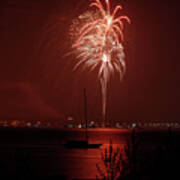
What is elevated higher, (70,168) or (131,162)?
(131,162)

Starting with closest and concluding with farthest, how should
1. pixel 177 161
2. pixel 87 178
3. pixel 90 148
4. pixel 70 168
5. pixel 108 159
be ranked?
pixel 108 159 < pixel 177 161 < pixel 87 178 < pixel 70 168 < pixel 90 148

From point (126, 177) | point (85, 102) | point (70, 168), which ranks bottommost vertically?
point (70, 168)

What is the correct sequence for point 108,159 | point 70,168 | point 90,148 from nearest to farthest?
point 108,159, point 70,168, point 90,148

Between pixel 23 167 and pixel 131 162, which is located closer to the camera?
pixel 131 162

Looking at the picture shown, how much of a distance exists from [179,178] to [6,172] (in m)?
16.0

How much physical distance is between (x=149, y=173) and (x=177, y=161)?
1105 mm

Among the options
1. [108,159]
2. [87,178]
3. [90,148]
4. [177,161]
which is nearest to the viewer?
[108,159]

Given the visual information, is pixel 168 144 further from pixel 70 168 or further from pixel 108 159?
pixel 70 168

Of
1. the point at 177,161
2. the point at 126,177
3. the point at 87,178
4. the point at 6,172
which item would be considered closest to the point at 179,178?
the point at 177,161

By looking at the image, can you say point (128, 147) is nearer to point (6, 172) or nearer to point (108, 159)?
point (108, 159)

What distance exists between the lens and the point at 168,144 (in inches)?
518

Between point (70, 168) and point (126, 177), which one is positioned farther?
point (70, 168)

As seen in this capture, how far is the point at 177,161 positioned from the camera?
41.4 ft

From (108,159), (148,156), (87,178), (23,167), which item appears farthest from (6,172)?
(108,159)
